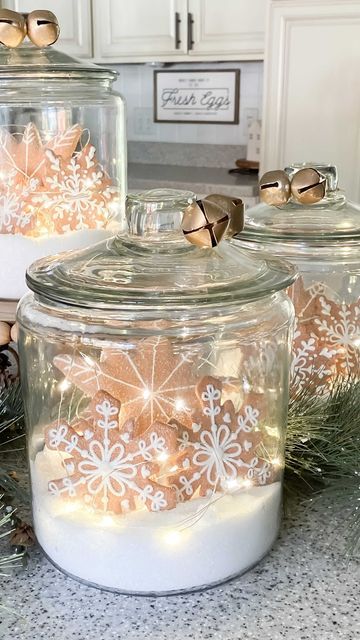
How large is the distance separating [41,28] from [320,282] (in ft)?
1.19

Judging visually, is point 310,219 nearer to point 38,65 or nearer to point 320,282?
point 320,282

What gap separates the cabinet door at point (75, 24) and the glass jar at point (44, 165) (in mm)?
2070

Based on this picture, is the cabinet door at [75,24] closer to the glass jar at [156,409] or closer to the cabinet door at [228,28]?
the cabinet door at [228,28]

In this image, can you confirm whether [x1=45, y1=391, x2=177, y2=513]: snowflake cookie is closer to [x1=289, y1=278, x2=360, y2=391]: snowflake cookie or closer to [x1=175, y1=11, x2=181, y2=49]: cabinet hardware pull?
[x1=289, y1=278, x2=360, y2=391]: snowflake cookie

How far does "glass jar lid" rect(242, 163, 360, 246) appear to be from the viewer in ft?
2.02

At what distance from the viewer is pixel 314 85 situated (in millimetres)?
2145

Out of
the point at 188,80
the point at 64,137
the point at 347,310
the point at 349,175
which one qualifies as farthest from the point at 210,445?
the point at 188,80

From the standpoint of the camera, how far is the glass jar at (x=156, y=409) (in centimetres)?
45

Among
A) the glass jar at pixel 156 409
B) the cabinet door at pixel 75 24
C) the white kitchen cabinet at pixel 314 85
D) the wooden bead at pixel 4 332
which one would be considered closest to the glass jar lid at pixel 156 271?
the glass jar at pixel 156 409

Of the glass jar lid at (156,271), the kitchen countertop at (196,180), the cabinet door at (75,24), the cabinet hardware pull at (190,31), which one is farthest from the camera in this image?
the cabinet door at (75,24)

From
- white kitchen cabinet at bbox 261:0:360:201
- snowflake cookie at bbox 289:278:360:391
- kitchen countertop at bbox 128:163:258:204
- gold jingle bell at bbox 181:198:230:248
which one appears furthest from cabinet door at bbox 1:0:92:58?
gold jingle bell at bbox 181:198:230:248

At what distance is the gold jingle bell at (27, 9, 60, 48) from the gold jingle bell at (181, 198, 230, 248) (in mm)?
323

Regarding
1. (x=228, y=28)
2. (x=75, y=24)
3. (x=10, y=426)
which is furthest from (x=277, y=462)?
(x=75, y=24)

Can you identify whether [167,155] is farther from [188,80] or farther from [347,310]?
[347,310]
